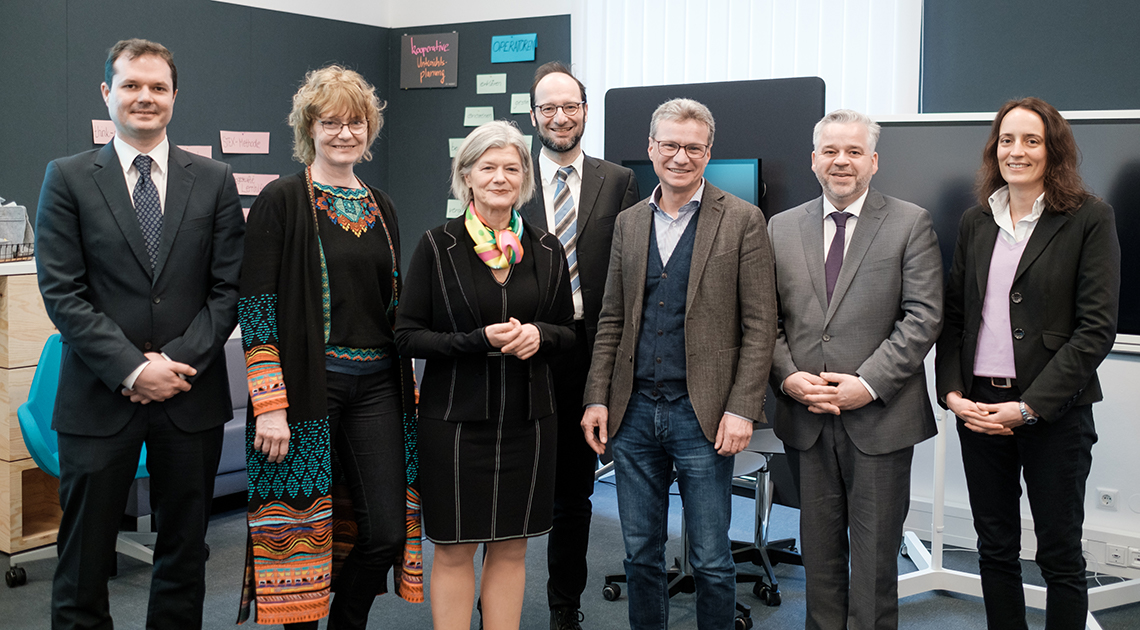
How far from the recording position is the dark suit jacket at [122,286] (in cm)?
212

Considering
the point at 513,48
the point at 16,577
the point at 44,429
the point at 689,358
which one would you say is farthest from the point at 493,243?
the point at 513,48

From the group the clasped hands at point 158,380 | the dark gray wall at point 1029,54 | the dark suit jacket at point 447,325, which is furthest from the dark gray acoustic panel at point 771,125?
the clasped hands at point 158,380

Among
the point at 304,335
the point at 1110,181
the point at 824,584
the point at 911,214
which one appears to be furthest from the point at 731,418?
the point at 1110,181

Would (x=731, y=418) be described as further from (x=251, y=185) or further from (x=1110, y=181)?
(x=251, y=185)

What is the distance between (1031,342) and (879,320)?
40 centimetres

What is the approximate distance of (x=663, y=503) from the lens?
8.03 feet

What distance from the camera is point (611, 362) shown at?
246cm

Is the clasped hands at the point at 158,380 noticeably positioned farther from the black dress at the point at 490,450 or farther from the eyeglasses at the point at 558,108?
the eyeglasses at the point at 558,108

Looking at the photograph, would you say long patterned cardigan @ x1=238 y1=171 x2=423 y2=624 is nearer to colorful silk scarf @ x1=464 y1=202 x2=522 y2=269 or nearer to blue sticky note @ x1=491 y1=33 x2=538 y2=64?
colorful silk scarf @ x1=464 y1=202 x2=522 y2=269

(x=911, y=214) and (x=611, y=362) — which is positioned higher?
(x=911, y=214)

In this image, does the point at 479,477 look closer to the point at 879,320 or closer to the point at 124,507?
the point at 124,507

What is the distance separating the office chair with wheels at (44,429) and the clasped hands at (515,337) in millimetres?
1843

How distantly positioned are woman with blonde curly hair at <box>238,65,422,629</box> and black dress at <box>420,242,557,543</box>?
0.48 ft

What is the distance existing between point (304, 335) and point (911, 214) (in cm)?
159
